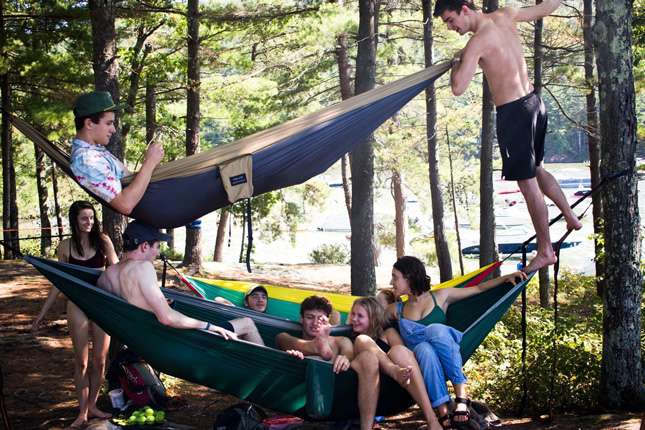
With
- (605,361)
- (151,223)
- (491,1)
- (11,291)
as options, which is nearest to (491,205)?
(491,1)

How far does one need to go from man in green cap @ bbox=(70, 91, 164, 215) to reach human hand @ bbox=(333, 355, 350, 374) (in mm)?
979

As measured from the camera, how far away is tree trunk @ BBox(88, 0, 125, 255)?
3377 millimetres

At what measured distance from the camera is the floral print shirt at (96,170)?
6.73ft

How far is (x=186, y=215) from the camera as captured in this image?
7.51 feet

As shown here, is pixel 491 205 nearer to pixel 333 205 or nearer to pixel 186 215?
pixel 186 215

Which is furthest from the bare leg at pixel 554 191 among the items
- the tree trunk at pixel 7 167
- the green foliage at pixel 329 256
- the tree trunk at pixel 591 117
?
the green foliage at pixel 329 256

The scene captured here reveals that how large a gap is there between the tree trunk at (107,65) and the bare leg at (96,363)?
0.93m

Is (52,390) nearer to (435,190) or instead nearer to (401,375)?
(401,375)

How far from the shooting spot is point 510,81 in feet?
7.59

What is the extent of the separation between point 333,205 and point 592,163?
90.7ft

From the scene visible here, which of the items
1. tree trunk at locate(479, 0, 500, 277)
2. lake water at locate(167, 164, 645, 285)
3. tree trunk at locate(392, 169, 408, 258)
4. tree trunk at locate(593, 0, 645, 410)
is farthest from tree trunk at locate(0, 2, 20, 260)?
tree trunk at locate(392, 169, 408, 258)

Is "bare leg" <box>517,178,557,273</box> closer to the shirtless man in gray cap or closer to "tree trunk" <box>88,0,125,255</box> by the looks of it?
the shirtless man in gray cap

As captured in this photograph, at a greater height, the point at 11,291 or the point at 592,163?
the point at 592,163

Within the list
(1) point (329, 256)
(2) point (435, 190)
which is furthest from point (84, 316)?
(1) point (329, 256)
